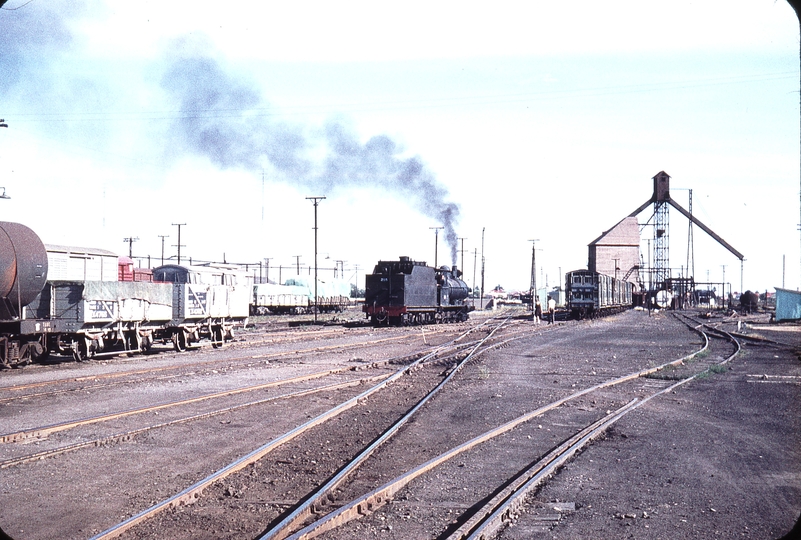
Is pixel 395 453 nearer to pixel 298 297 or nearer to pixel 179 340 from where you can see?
pixel 179 340

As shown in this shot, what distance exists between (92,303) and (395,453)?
480 inches

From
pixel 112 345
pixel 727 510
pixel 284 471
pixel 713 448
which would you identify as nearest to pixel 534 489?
pixel 727 510

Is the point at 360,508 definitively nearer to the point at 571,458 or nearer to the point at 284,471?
the point at 284,471

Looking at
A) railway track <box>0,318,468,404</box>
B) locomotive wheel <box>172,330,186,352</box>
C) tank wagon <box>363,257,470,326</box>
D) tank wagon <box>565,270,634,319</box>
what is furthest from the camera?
tank wagon <box>565,270,634,319</box>

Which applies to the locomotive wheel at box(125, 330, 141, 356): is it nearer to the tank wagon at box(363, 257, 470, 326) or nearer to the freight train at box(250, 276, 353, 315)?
the tank wagon at box(363, 257, 470, 326)

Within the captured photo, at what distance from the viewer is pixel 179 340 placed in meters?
21.8

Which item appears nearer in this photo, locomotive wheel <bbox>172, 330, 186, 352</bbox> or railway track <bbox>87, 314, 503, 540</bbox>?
railway track <bbox>87, 314, 503, 540</bbox>

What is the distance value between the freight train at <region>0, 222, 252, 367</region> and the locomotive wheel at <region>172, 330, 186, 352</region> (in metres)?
0.03

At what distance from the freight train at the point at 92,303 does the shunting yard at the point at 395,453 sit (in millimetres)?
1463

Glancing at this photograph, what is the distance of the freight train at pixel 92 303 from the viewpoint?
50.3 feet

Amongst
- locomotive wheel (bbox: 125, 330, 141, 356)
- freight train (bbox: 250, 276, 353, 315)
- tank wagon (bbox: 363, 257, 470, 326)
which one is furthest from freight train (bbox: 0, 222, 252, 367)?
freight train (bbox: 250, 276, 353, 315)

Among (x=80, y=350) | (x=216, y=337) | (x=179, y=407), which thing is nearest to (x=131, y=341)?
(x=80, y=350)

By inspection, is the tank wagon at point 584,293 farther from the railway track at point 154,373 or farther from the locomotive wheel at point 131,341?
the locomotive wheel at point 131,341

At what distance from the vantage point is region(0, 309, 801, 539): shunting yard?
18.1ft
